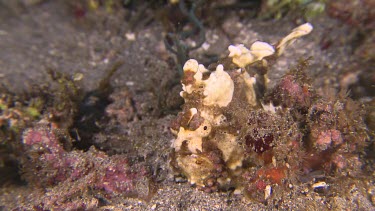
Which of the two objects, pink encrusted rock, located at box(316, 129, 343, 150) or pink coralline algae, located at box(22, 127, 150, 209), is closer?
pink encrusted rock, located at box(316, 129, 343, 150)

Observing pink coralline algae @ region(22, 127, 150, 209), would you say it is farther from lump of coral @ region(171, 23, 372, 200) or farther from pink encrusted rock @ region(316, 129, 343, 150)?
pink encrusted rock @ region(316, 129, 343, 150)

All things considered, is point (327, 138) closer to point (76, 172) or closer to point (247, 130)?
point (247, 130)

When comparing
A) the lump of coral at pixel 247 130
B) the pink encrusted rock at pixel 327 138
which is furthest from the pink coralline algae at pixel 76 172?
the pink encrusted rock at pixel 327 138

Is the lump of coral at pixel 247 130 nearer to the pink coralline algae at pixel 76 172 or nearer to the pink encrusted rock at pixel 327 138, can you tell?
the pink encrusted rock at pixel 327 138

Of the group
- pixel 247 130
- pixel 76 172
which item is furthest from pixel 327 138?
pixel 76 172

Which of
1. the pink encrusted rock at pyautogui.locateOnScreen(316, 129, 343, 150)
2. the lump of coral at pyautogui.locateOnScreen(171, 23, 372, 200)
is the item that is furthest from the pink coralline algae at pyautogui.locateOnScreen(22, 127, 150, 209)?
the pink encrusted rock at pyautogui.locateOnScreen(316, 129, 343, 150)

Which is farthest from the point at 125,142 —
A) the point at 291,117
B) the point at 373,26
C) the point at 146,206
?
the point at 373,26

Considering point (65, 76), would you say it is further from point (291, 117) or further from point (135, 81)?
point (291, 117)

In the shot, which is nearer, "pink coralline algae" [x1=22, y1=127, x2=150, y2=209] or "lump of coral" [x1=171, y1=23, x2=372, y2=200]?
"lump of coral" [x1=171, y1=23, x2=372, y2=200]
